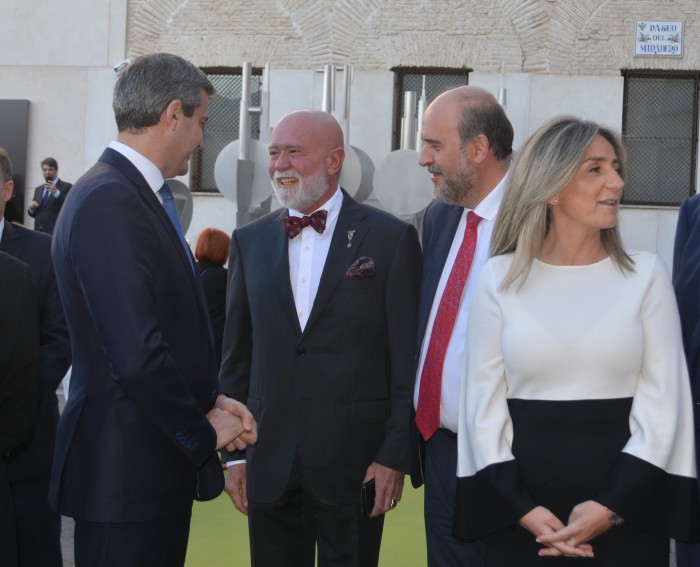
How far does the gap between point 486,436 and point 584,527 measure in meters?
0.34

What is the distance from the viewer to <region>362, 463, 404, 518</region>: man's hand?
3863 mm

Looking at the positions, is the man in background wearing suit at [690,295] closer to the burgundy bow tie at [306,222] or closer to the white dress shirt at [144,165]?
the burgundy bow tie at [306,222]

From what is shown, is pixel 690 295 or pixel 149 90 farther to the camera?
pixel 690 295

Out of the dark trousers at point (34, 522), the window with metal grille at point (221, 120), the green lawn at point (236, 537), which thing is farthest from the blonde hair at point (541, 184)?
the window with metal grille at point (221, 120)

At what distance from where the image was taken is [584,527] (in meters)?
2.76

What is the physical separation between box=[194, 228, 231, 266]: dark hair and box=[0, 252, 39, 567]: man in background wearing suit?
4.95 m

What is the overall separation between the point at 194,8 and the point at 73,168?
3156mm

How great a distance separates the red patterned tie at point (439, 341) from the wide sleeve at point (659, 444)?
0.85m

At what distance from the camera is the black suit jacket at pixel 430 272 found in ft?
12.3

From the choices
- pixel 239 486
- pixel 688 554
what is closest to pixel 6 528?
pixel 239 486

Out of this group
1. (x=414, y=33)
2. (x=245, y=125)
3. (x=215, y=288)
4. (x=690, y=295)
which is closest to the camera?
(x=690, y=295)

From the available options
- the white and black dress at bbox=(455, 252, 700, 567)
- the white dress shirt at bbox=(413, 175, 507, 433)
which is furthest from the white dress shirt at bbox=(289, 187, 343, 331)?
the white and black dress at bbox=(455, 252, 700, 567)

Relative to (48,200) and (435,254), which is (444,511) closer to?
(435,254)

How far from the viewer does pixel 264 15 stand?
56.0 feet
